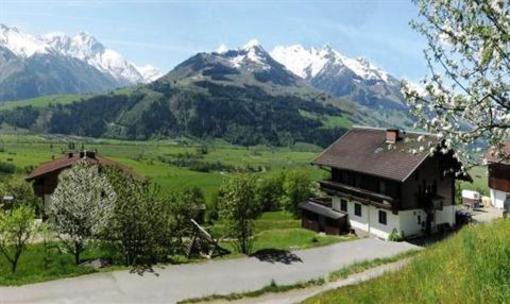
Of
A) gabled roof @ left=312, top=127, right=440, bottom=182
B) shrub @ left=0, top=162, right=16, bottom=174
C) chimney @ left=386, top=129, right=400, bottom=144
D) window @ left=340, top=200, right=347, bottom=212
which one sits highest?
chimney @ left=386, top=129, right=400, bottom=144

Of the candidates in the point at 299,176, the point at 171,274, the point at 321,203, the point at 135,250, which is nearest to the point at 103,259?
the point at 135,250

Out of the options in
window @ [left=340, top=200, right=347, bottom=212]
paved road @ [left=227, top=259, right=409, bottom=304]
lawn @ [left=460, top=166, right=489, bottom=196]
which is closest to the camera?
lawn @ [left=460, top=166, right=489, bottom=196]

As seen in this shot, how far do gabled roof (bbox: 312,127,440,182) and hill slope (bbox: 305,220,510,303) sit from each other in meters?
29.9

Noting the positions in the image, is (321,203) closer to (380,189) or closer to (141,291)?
(380,189)

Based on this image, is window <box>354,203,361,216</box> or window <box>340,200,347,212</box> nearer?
window <box>354,203,361,216</box>

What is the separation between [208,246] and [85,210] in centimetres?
1049

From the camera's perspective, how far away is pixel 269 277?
33.6 m

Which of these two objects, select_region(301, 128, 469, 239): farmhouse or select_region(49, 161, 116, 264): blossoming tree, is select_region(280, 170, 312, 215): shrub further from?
select_region(49, 161, 116, 264): blossoming tree

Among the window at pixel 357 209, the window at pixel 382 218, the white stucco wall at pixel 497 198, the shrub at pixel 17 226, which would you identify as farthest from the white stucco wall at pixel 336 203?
the shrub at pixel 17 226

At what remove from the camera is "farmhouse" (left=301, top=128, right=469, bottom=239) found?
51.2m

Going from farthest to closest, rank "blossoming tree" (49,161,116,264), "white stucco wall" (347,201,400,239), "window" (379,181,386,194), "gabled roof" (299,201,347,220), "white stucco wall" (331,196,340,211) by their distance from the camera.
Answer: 1. "white stucco wall" (331,196,340,211)
2. "gabled roof" (299,201,347,220)
3. "window" (379,181,386,194)
4. "white stucco wall" (347,201,400,239)
5. "blossoming tree" (49,161,116,264)

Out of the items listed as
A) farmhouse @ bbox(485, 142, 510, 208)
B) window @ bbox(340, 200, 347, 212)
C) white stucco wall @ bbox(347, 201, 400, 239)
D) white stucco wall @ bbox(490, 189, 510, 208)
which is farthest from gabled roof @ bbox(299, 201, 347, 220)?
white stucco wall @ bbox(490, 189, 510, 208)

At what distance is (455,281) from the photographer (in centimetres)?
1320

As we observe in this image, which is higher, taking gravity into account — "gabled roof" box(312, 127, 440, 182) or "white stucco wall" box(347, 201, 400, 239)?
"gabled roof" box(312, 127, 440, 182)
